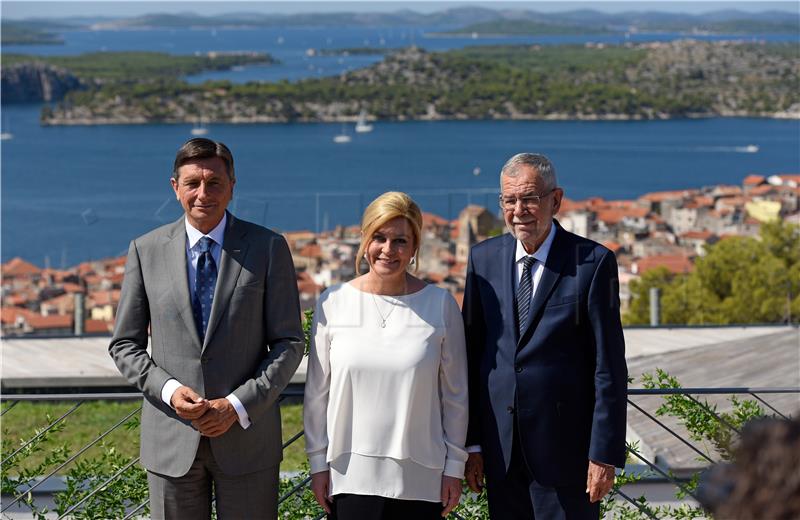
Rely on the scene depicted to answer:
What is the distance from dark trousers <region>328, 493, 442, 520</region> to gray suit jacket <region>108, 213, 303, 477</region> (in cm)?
21

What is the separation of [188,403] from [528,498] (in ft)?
2.78

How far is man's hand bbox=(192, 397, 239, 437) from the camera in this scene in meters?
2.35

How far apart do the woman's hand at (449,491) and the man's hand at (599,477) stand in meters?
0.32

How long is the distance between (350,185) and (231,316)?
6712 cm

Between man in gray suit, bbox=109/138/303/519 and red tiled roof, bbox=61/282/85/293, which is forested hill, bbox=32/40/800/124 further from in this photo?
man in gray suit, bbox=109/138/303/519

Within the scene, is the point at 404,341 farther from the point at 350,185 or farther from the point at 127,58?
the point at 127,58

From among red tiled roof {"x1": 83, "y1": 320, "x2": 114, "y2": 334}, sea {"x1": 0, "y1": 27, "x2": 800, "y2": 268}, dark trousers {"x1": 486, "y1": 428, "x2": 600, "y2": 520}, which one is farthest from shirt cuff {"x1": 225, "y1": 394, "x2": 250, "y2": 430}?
sea {"x1": 0, "y1": 27, "x2": 800, "y2": 268}

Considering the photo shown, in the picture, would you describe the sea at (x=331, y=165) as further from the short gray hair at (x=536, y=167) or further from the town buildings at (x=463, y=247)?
the short gray hair at (x=536, y=167)

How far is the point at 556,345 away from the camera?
2.41 metres

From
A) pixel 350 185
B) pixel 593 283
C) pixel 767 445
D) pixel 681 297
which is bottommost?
pixel 350 185

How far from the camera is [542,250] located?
2486mm

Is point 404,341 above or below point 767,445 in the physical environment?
below

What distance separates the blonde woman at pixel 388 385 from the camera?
2.36m

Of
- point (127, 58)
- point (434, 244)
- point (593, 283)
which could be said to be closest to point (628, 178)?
point (434, 244)
